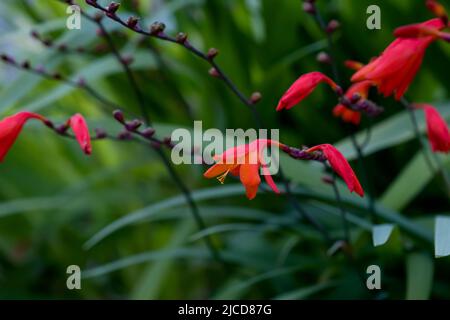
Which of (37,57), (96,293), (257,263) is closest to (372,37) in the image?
(257,263)

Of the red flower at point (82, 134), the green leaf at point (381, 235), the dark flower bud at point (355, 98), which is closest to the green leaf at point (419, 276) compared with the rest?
the green leaf at point (381, 235)

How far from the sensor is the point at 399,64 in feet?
1.91

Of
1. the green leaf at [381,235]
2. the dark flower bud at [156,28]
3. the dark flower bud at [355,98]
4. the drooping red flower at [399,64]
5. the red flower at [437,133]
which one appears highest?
the dark flower bud at [156,28]

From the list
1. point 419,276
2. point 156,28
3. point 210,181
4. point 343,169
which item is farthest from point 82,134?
point 210,181

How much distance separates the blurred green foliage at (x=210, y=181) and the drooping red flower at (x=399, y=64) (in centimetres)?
35

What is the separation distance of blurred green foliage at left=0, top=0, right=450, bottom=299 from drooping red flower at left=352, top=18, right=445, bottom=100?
35 centimetres

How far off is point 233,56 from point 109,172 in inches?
13.4

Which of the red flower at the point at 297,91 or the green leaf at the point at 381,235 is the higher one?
the red flower at the point at 297,91

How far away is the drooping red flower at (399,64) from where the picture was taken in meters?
0.58

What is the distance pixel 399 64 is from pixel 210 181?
839 mm

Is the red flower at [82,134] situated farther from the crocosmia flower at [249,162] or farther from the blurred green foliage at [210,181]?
the blurred green foliage at [210,181]

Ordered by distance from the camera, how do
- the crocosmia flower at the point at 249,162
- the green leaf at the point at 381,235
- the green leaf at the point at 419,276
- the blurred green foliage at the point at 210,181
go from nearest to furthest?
the crocosmia flower at the point at 249,162 < the green leaf at the point at 381,235 < the green leaf at the point at 419,276 < the blurred green foliage at the point at 210,181

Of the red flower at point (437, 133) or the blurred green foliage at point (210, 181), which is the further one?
the blurred green foliage at point (210, 181)

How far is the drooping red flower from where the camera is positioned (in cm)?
58
